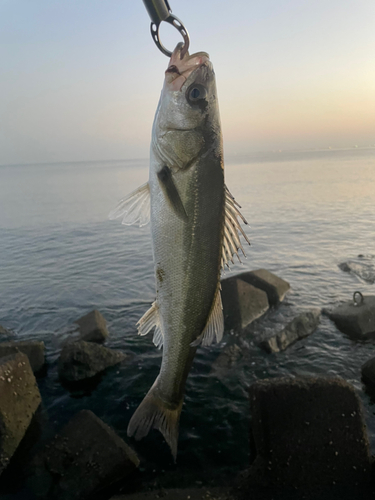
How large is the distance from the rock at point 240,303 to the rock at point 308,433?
4.84m

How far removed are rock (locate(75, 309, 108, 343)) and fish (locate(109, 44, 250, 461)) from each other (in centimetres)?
625

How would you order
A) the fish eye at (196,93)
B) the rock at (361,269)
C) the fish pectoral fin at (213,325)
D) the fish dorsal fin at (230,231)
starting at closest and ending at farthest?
the fish eye at (196,93) < the fish dorsal fin at (230,231) < the fish pectoral fin at (213,325) < the rock at (361,269)

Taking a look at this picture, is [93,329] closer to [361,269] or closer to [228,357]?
[228,357]

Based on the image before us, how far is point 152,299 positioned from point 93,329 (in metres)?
3.73

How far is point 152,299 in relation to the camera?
42.7 ft

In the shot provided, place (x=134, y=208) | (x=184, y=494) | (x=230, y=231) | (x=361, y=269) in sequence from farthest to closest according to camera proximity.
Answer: (x=361, y=269) → (x=184, y=494) → (x=134, y=208) → (x=230, y=231)

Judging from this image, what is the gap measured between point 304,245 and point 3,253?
732 inches

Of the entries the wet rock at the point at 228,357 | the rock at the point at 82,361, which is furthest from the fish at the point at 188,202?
the rock at the point at 82,361

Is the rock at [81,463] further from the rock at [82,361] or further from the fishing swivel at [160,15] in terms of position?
the fishing swivel at [160,15]

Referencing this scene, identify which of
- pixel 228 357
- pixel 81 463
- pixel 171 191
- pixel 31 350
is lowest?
pixel 81 463

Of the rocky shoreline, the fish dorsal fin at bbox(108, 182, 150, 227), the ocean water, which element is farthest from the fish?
the ocean water

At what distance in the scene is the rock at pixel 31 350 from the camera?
299 inches

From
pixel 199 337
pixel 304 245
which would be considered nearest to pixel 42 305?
pixel 199 337

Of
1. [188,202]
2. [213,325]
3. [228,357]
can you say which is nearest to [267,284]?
[228,357]
